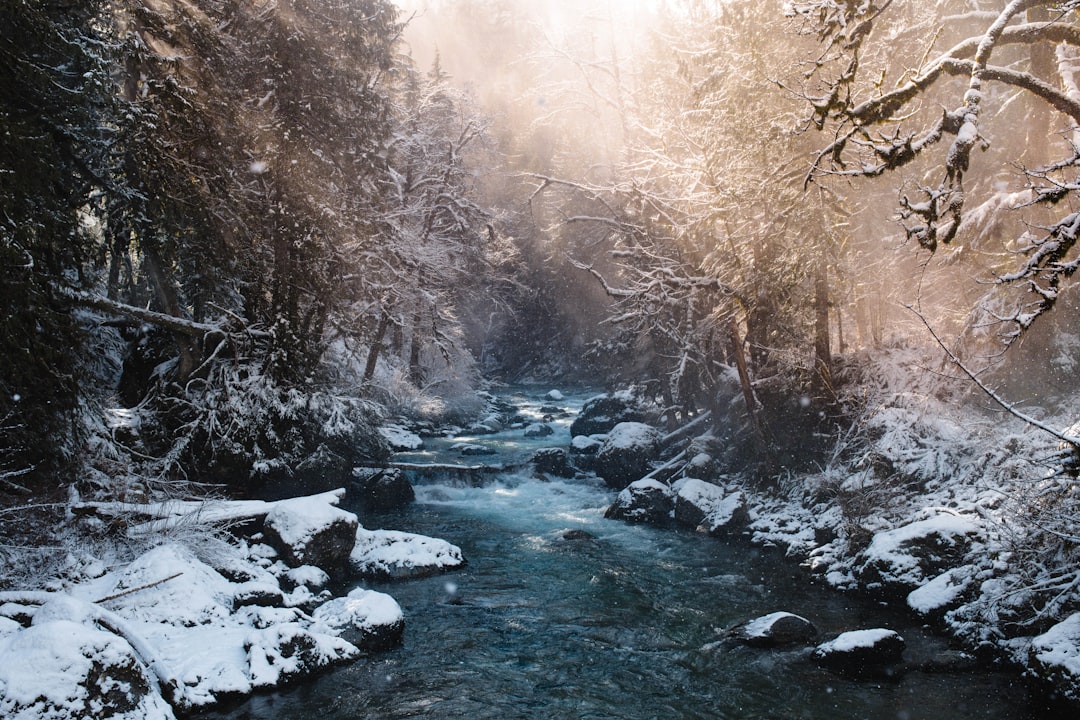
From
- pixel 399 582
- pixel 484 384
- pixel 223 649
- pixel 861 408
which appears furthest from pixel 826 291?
pixel 484 384

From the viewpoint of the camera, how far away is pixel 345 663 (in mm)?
7996

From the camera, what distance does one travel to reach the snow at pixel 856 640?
779cm

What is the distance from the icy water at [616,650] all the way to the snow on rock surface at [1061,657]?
0.38 meters

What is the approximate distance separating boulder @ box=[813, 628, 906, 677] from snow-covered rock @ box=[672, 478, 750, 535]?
5540mm

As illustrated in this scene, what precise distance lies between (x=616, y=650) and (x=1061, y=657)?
4.93m

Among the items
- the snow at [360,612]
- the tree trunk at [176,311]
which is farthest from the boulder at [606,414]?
the snow at [360,612]

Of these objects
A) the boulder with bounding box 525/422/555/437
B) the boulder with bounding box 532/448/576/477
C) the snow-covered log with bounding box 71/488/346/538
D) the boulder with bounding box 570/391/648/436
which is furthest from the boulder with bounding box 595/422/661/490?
the snow-covered log with bounding box 71/488/346/538

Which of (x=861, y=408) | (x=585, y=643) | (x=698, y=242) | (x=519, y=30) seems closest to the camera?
(x=585, y=643)

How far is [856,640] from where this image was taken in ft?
25.8

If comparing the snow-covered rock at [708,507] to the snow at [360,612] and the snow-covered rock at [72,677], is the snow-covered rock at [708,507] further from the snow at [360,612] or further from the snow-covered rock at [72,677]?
the snow-covered rock at [72,677]

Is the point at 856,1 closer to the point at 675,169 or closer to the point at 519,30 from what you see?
the point at 675,169

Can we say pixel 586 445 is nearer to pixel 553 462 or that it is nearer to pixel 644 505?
pixel 553 462

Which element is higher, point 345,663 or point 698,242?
point 698,242

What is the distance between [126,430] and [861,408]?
1510cm
